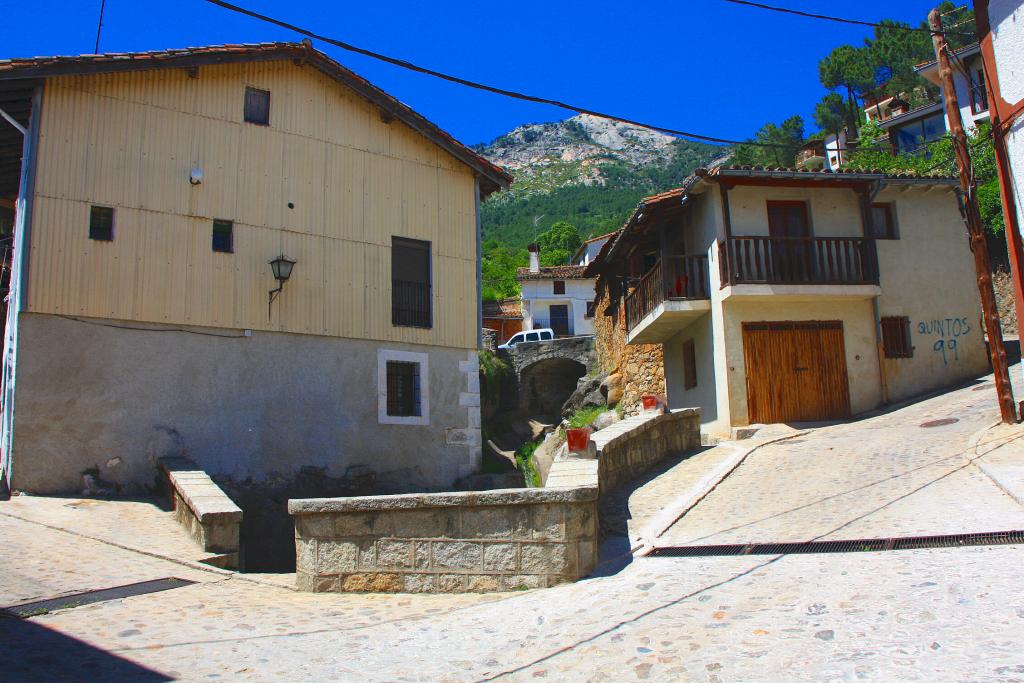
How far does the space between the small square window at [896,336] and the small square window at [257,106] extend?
13086 millimetres

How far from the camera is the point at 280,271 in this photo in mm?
13898

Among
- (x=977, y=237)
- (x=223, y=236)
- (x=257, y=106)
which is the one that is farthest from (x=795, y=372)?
(x=257, y=106)

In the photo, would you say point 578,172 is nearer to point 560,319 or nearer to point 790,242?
point 560,319

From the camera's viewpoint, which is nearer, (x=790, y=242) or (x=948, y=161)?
(x=790, y=242)

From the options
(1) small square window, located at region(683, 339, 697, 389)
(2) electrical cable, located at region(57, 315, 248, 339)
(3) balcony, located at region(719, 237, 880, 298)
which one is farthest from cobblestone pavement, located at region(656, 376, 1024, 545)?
(2) electrical cable, located at region(57, 315, 248, 339)

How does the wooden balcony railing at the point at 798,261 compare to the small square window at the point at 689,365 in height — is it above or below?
above

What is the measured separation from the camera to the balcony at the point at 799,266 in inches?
671

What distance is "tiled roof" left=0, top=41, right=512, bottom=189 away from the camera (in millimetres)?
12453

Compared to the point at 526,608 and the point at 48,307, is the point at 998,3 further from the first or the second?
the point at 48,307

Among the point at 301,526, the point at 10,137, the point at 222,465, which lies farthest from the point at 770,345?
the point at 10,137

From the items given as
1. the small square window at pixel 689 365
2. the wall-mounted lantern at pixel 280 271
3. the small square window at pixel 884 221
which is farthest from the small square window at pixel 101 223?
the small square window at pixel 884 221

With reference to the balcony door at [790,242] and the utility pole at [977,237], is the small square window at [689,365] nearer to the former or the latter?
the balcony door at [790,242]

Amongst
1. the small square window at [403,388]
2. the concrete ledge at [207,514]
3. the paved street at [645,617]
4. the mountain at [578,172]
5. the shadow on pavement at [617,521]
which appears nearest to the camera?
the paved street at [645,617]

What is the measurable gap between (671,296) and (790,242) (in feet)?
8.74
